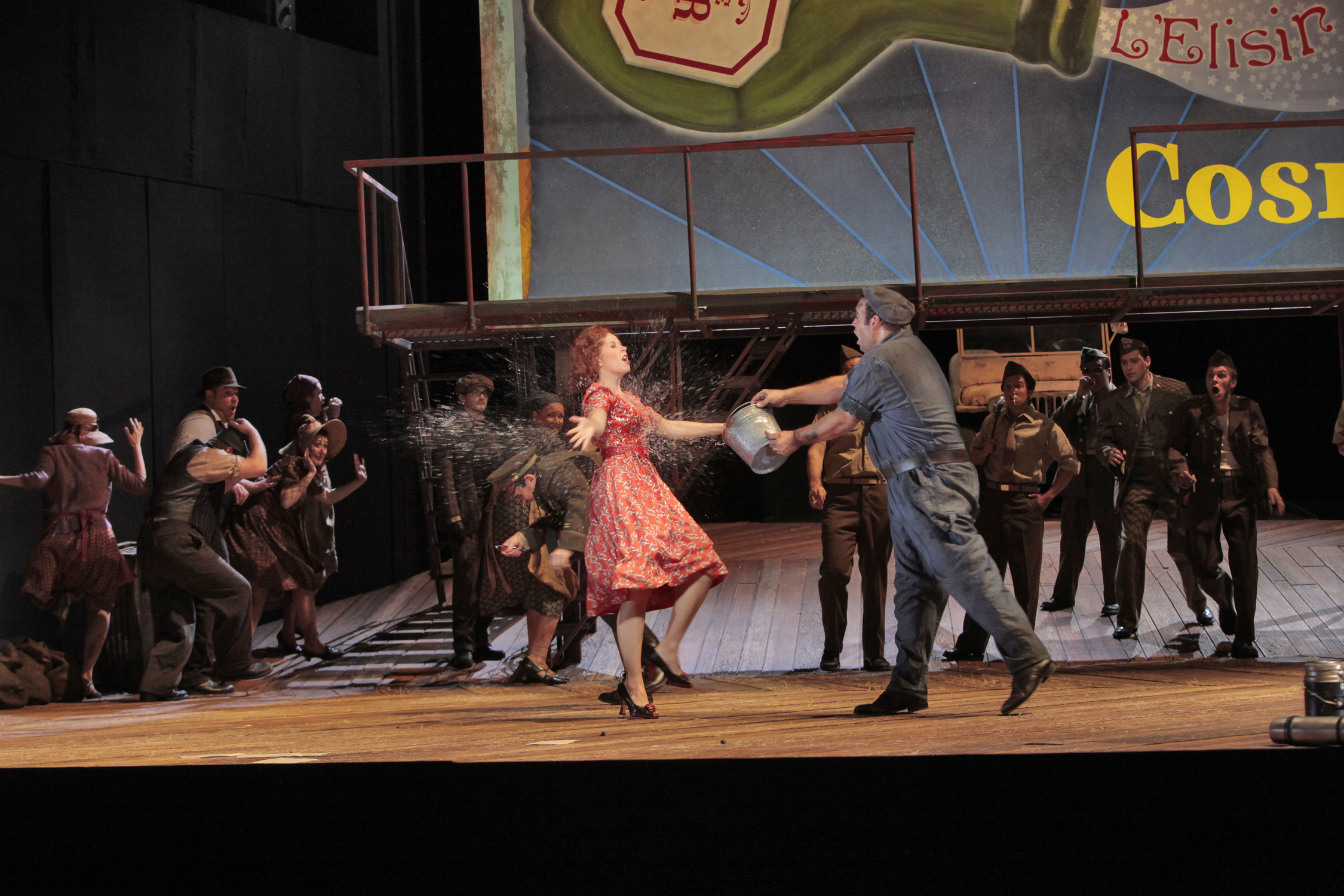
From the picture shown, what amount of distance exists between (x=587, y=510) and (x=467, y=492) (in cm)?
149

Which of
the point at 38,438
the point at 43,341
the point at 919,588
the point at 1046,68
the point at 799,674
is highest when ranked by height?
the point at 1046,68

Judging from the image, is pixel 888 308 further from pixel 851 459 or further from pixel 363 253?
pixel 363 253

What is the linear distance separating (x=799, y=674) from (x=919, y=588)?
70.3 inches

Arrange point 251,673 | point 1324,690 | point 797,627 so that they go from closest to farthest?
1. point 1324,690
2. point 251,673
3. point 797,627

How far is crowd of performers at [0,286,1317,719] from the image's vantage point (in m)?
4.68

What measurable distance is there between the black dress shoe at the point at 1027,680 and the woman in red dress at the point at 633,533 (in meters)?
1.12

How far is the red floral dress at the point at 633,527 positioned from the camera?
4395mm

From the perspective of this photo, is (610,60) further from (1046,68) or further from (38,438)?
(38,438)

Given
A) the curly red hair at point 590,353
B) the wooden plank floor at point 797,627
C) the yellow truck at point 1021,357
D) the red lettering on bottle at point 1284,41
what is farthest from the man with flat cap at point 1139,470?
the curly red hair at point 590,353

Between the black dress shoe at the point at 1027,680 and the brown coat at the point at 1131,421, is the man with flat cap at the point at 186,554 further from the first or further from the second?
the brown coat at the point at 1131,421

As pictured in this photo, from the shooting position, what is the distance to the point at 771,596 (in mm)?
7402

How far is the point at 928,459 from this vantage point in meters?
4.07

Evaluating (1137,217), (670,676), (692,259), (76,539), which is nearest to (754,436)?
(670,676)

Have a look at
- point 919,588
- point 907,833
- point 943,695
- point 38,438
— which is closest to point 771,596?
point 943,695
